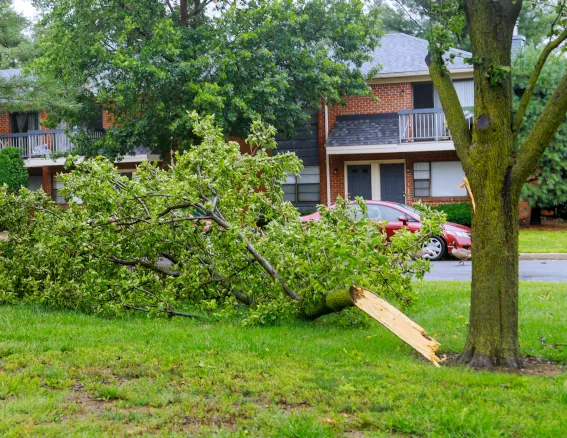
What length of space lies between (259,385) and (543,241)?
1515cm

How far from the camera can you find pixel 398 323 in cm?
578

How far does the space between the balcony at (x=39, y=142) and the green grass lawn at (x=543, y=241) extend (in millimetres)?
16779

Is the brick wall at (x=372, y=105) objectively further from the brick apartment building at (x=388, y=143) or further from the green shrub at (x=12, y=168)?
the green shrub at (x=12, y=168)

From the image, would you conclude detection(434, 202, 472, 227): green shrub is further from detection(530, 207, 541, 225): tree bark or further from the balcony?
the balcony

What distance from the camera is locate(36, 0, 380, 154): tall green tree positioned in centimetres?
1970

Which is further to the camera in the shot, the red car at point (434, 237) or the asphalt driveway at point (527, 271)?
the red car at point (434, 237)

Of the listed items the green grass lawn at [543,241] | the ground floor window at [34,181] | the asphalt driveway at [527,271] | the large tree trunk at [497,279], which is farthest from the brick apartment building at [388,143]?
the large tree trunk at [497,279]

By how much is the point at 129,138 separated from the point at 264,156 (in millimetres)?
13373

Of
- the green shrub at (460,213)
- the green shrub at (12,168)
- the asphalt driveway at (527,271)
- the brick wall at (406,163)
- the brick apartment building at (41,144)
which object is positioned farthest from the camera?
the brick apartment building at (41,144)

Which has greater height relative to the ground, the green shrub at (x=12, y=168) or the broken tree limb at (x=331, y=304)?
the green shrub at (x=12, y=168)

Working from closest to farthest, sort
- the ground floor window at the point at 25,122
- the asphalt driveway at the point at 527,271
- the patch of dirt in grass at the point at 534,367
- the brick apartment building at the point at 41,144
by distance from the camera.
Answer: the patch of dirt in grass at the point at 534,367
the asphalt driveway at the point at 527,271
the brick apartment building at the point at 41,144
the ground floor window at the point at 25,122

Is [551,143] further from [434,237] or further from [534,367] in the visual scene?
[534,367]

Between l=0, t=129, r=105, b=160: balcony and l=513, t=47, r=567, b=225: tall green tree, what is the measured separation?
1603 cm

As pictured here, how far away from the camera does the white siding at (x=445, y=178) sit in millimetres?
24250
